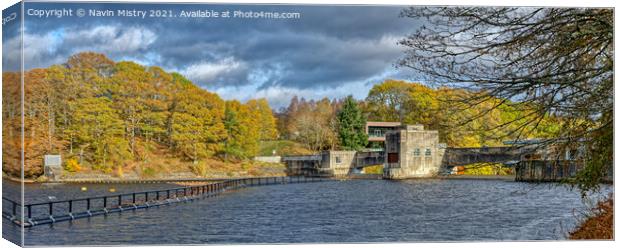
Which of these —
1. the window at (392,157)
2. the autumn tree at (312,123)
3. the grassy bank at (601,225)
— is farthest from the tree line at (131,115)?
the grassy bank at (601,225)

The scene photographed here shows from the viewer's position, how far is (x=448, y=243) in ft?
38.6

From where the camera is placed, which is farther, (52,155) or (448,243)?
(52,155)

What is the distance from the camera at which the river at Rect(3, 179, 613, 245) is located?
1282cm

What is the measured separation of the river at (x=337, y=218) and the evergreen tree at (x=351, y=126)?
170 centimetres

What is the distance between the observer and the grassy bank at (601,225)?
452 inches

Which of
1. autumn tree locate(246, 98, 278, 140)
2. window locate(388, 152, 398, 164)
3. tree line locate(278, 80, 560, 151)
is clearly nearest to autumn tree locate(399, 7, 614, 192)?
tree line locate(278, 80, 560, 151)

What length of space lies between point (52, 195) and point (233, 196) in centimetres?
833

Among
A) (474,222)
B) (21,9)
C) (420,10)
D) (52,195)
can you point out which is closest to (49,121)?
(52,195)

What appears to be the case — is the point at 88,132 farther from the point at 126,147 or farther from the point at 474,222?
the point at 474,222

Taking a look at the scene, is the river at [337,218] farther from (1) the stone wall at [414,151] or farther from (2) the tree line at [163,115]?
(2) the tree line at [163,115]

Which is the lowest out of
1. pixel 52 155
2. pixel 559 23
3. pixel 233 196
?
pixel 233 196

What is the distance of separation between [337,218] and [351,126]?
8.50ft

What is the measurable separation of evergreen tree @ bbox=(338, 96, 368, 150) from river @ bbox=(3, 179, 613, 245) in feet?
5.57

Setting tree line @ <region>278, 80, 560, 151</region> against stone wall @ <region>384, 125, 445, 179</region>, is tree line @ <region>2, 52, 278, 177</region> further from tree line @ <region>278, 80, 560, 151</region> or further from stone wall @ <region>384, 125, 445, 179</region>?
stone wall @ <region>384, 125, 445, 179</region>
